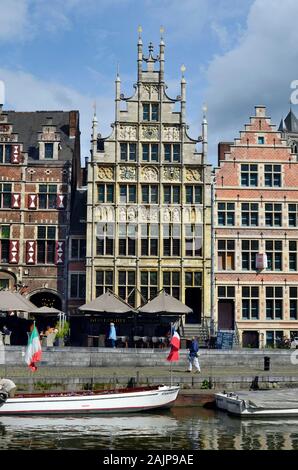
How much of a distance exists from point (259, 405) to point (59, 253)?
23.5m

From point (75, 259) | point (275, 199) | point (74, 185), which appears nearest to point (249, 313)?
point (275, 199)

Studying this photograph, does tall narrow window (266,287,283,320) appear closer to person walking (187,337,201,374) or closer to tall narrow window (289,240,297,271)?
tall narrow window (289,240,297,271)

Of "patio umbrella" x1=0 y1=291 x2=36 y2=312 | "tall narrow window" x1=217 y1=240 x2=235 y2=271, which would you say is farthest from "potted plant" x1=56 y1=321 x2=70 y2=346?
"tall narrow window" x1=217 y1=240 x2=235 y2=271

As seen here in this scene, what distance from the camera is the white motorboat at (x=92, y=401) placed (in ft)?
83.8

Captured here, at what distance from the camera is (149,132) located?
46.7 meters

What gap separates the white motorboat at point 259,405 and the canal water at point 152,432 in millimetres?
337

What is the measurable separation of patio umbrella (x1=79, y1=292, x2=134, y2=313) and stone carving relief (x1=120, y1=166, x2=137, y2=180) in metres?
8.70

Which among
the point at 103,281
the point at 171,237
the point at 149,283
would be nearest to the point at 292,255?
the point at 171,237

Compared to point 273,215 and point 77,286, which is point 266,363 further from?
point 77,286

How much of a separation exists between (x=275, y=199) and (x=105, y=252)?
1128 centimetres

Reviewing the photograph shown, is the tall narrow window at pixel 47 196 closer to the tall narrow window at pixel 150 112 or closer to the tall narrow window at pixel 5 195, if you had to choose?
the tall narrow window at pixel 5 195

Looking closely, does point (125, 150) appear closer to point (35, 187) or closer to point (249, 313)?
point (35, 187)

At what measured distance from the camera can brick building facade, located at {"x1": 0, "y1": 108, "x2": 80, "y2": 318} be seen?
4644 centimetres
